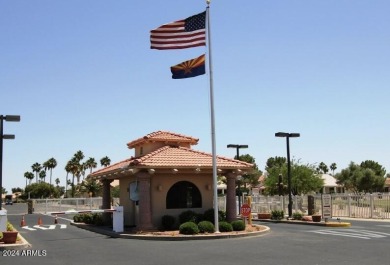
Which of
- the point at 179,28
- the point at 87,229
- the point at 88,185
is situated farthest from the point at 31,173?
the point at 179,28

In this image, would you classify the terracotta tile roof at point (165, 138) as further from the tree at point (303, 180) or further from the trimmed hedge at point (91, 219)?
the tree at point (303, 180)

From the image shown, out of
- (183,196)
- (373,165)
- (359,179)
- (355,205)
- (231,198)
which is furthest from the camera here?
(373,165)

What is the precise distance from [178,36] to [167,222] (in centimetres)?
890

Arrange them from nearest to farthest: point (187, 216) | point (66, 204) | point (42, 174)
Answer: point (187, 216) < point (66, 204) < point (42, 174)

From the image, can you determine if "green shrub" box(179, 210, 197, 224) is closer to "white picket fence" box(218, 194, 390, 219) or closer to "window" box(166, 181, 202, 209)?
"window" box(166, 181, 202, 209)

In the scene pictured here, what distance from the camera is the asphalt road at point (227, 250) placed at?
12.8 meters

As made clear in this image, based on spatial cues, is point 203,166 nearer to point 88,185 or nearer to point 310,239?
point 310,239

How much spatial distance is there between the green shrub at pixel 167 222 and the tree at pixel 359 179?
6448 centimetres

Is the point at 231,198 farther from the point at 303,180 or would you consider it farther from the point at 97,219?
the point at 303,180

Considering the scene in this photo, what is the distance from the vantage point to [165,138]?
25.0 m

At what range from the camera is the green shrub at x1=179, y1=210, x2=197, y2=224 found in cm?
2191

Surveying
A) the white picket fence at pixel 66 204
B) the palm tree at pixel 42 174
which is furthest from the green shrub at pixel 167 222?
the palm tree at pixel 42 174

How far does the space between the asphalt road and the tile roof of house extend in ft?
12.6

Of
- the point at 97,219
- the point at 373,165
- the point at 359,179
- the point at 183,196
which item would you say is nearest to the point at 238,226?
the point at 183,196
